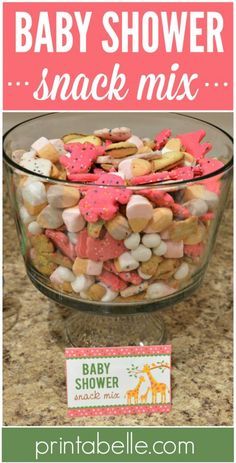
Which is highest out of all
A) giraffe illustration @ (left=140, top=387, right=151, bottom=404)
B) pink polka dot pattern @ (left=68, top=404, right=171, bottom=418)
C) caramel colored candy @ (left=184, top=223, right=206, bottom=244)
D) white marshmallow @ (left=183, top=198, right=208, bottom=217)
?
white marshmallow @ (left=183, top=198, right=208, bottom=217)

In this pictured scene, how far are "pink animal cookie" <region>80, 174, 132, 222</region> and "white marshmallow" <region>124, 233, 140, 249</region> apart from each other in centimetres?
4

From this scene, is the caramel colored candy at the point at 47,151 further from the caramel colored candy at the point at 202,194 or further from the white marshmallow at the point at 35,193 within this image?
the caramel colored candy at the point at 202,194

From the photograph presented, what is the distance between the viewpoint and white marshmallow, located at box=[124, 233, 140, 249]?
746mm

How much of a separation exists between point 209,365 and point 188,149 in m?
0.32

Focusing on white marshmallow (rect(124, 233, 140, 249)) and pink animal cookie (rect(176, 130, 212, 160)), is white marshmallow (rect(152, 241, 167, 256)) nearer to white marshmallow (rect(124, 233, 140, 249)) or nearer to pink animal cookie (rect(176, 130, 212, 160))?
white marshmallow (rect(124, 233, 140, 249))

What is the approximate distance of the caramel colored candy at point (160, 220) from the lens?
2.41ft

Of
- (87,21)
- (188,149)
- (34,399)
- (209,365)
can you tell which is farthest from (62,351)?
(87,21)

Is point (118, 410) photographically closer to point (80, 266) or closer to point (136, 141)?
point (80, 266)

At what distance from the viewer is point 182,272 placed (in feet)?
2.72

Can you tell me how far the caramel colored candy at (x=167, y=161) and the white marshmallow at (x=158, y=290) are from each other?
150 millimetres

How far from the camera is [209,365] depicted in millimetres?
915

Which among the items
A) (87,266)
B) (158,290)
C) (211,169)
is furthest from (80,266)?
(211,169)

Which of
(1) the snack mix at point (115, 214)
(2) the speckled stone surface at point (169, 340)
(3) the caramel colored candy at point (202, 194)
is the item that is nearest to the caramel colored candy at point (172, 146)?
(1) the snack mix at point (115, 214)

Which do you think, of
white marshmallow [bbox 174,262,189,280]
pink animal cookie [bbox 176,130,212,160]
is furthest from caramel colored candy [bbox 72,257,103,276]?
pink animal cookie [bbox 176,130,212,160]
